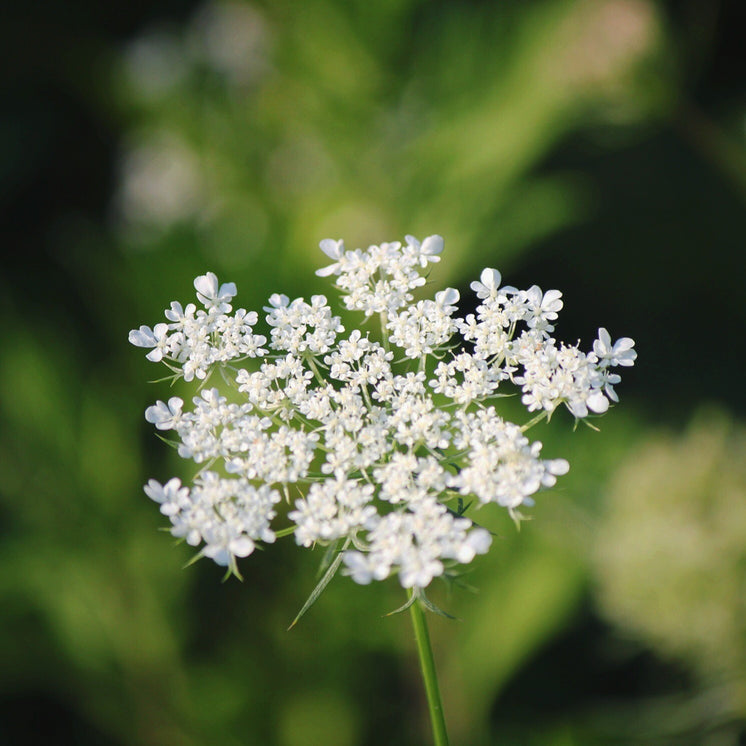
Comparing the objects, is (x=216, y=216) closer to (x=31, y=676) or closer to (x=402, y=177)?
(x=402, y=177)

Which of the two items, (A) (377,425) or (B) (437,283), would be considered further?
(B) (437,283)

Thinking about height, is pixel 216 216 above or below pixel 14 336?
above

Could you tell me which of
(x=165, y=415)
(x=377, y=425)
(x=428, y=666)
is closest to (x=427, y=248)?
(x=377, y=425)

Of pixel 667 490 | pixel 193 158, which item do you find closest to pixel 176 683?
pixel 667 490

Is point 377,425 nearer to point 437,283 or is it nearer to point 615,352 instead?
point 615,352

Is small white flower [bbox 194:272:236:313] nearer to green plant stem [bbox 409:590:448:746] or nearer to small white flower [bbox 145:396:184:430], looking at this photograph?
small white flower [bbox 145:396:184:430]

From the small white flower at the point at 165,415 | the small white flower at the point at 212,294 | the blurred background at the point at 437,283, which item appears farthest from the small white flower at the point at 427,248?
the blurred background at the point at 437,283
